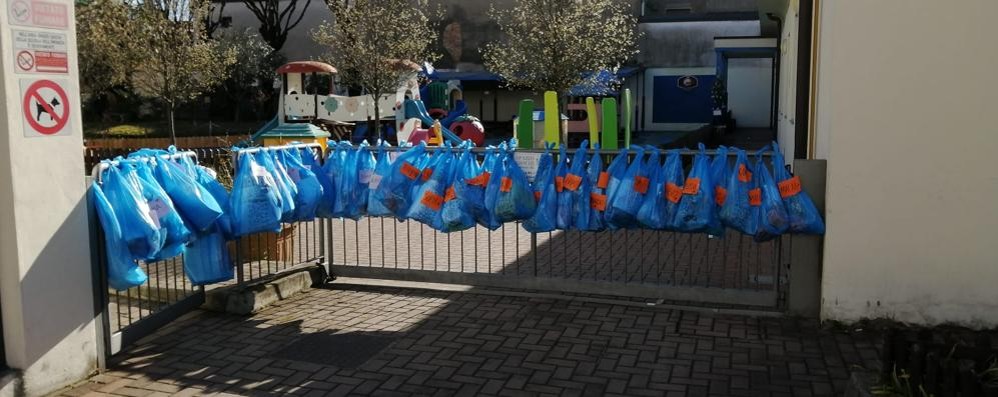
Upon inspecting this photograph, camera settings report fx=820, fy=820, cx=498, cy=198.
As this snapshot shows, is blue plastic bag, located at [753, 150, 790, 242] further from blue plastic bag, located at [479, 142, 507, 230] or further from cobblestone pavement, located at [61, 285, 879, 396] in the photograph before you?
blue plastic bag, located at [479, 142, 507, 230]

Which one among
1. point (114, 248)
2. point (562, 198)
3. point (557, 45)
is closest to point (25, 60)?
point (114, 248)

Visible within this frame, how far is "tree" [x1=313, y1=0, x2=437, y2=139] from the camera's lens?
19.9 metres

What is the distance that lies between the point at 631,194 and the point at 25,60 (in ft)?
13.1

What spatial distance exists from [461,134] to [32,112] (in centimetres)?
1769

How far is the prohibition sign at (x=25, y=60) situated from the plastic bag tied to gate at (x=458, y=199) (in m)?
3.03

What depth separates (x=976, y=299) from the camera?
5.56m

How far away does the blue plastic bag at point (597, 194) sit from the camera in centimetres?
627

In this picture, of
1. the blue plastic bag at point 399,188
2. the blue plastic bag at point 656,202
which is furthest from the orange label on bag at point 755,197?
the blue plastic bag at point 399,188

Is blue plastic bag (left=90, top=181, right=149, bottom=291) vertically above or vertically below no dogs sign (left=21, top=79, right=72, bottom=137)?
below

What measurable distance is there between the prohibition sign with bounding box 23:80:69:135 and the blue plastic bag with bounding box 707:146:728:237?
168 inches

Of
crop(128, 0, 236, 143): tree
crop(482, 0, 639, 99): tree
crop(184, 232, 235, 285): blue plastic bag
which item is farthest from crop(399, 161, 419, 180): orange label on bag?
crop(128, 0, 236, 143): tree

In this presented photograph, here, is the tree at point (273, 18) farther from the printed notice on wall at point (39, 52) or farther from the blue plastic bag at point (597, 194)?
the printed notice on wall at point (39, 52)

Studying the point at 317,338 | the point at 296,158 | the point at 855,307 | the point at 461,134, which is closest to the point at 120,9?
the point at 461,134

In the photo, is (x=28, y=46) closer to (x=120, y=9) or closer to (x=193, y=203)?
(x=193, y=203)
